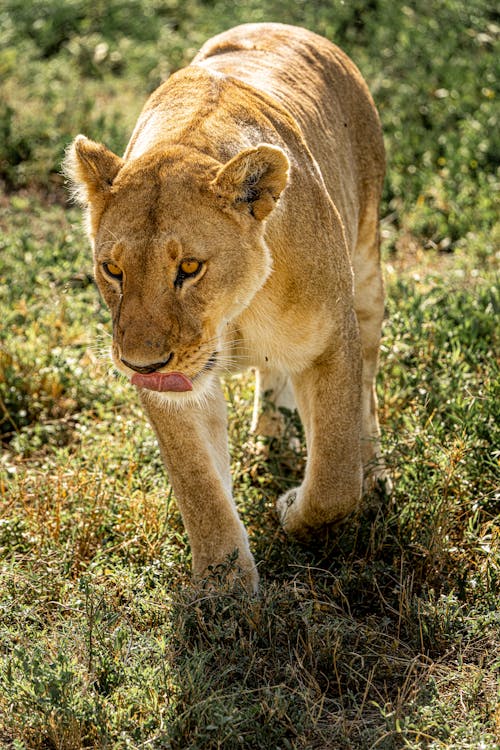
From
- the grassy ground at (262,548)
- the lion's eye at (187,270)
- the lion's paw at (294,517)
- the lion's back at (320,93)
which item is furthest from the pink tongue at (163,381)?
the lion's back at (320,93)

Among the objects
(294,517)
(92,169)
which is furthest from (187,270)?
(294,517)

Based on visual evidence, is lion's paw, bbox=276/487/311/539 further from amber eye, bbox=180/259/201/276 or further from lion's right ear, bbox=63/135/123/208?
lion's right ear, bbox=63/135/123/208

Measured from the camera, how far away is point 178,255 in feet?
10.8

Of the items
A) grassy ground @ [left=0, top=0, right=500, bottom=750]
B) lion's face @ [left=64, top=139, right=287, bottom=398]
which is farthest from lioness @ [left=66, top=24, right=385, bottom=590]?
grassy ground @ [left=0, top=0, right=500, bottom=750]

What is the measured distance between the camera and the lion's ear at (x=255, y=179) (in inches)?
133

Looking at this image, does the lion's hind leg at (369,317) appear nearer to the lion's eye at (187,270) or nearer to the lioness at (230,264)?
the lioness at (230,264)

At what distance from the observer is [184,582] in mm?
4039

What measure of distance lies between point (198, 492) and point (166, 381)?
594mm

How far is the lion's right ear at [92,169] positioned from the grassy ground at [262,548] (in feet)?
3.94

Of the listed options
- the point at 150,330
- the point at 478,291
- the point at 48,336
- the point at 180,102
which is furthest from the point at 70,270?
the point at 150,330

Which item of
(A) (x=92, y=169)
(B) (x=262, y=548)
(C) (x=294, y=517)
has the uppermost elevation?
(A) (x=92, y=169)

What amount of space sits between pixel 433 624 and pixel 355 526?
667 millimetres

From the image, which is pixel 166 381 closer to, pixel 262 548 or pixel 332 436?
pixel 332 436

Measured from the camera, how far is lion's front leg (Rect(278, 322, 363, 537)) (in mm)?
4090
